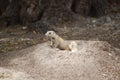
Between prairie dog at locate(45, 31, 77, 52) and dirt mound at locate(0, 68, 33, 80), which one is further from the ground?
prairie dog at locate(45, 31, 77, 52)

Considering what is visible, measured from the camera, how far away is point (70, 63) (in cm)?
935

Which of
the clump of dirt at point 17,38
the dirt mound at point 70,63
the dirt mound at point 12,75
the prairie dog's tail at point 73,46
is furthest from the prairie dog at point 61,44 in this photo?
the clump of dirt at point 17,38

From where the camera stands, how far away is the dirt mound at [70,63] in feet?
29.2

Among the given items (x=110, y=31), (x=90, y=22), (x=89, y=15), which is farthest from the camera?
(x=89, y=15)

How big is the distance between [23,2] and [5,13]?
115 cm

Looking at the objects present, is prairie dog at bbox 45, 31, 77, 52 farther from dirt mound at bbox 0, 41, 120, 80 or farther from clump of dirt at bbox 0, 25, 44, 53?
clump of dirt at bbox 0, 25, 44, 53

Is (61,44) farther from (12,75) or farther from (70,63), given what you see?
(12,75)

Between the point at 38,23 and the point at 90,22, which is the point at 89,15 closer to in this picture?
the point at 90,22

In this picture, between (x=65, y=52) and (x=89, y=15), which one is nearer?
(x=65, y=52)

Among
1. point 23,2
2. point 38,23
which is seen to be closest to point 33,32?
point 38,23

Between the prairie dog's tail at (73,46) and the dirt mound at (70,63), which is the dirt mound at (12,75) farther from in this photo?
the prairie dog's tail at (73,46)

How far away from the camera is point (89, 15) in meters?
16.1

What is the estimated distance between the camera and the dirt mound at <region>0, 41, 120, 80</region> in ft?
29.2

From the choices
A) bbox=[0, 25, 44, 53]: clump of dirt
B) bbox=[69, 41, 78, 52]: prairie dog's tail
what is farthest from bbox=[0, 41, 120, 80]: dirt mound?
bbox=[0, 25, 44, 53]: clump of dirt
